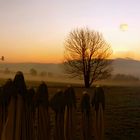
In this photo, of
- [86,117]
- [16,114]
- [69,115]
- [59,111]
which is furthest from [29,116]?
[86,117]

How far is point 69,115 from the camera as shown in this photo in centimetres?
509

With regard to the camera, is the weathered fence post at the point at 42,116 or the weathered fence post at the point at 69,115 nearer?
the weathered fence post at the point at 42,116

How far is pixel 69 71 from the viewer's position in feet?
190

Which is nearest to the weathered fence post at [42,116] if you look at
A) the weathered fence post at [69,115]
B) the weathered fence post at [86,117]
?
the weathered fence post at [69,115]

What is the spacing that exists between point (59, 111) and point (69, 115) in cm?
17

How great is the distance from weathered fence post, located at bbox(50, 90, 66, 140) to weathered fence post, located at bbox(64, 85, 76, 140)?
0.20 feet

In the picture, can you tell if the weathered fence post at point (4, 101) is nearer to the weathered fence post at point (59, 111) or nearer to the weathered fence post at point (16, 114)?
the weathered fence post at point (16, 114)

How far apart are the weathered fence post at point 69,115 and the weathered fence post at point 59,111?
0.06 m

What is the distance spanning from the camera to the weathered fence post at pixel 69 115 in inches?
199

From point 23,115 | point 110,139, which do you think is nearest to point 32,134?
point 23,115

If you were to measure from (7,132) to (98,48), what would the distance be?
56.2m

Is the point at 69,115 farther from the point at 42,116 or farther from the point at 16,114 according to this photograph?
the point at 16,114

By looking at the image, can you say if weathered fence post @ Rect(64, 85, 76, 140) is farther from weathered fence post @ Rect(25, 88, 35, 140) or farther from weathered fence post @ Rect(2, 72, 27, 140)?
weathered fence post @ Rect(2, 72, 27, 140)

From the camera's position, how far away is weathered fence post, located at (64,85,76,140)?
5.05 metres
